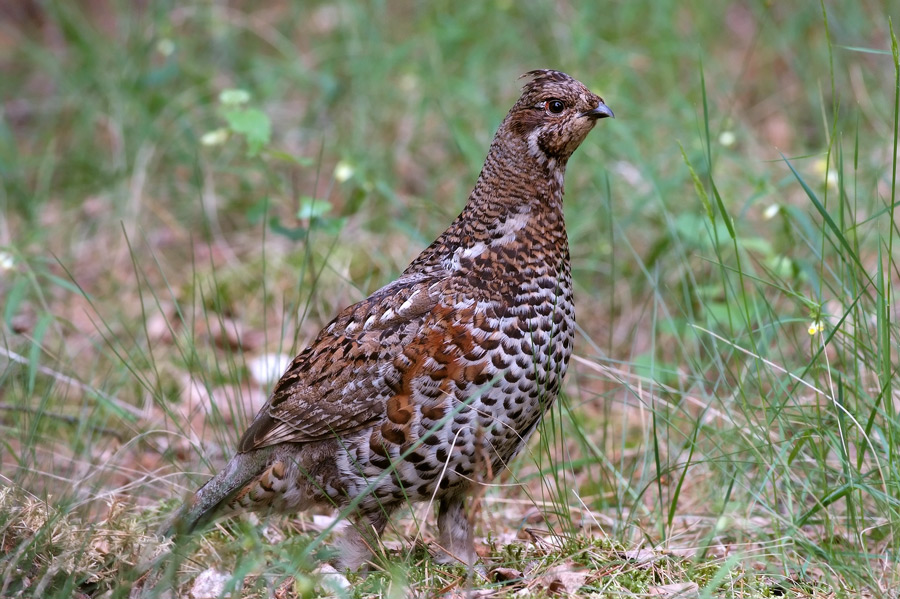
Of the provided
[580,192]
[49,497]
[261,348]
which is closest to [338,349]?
[49,497]

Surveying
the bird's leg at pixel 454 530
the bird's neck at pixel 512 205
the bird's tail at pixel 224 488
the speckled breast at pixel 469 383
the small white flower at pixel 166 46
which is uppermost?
the small white flower at pixel 166 46

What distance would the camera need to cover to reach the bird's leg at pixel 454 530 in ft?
11.3

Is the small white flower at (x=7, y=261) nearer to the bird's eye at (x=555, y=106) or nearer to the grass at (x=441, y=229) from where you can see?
the grass at (x=441, y=229)

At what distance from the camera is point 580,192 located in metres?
6.11

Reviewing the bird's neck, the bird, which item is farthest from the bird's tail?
the bird's neck

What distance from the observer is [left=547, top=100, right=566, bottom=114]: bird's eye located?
3.43m

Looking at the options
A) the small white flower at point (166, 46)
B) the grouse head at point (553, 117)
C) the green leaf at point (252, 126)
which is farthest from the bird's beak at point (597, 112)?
the small white flower at point (166, 46)

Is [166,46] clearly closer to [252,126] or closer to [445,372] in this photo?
[252,126]

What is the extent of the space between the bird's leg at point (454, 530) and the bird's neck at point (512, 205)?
0.83 meters

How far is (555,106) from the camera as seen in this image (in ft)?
11.3

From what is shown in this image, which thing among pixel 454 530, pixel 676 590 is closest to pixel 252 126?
pixel 454 530

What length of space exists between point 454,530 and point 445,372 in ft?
2.12

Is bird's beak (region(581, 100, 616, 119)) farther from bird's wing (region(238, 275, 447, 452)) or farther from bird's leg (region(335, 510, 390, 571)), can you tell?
bird's leg (region(335, 510, 390, 571))

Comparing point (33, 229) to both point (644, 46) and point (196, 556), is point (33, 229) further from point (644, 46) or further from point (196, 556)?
point (644, 46)
